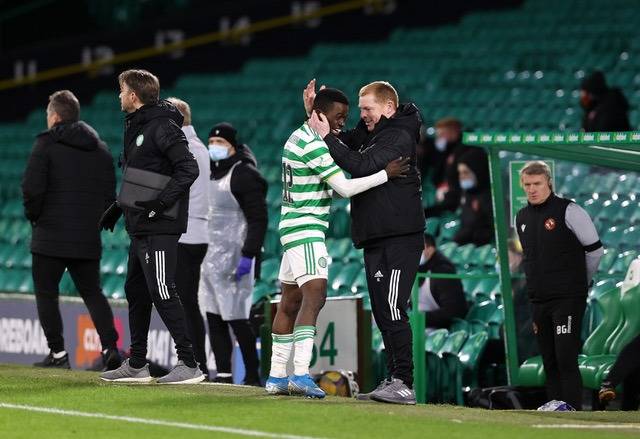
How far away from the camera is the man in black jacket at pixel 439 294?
11.5 metres

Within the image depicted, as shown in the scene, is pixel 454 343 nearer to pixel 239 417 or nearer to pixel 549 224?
pixel 549 224

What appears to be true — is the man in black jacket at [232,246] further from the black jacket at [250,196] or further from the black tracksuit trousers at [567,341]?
the black tracksuit trousers at [567,341]

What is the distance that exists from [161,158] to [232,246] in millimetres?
1888

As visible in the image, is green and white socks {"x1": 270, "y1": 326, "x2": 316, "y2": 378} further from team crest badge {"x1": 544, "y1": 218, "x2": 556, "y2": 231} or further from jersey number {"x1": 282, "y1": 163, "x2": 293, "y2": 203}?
team crest badge {"x1": 544, "y1": 218, "x2": 556, "y2": 231}

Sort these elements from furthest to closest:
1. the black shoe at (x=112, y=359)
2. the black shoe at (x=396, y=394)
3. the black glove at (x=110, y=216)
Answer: the black shoe at (x=112, y=359) < the black glove at (x=110, y=216) < the black shoe at (x=396, y=394)

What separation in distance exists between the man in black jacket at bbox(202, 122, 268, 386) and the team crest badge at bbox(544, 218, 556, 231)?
2018 mm

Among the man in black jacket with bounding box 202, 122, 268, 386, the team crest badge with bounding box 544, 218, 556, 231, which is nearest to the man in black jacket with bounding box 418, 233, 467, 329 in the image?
the man in black jacket with bounding box 202, 122, 268, 386

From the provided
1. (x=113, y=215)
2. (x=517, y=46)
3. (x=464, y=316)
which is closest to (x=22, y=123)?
(x=517, y=46)

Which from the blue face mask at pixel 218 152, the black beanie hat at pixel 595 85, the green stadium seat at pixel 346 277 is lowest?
the green stadium seat at pixel 346 277

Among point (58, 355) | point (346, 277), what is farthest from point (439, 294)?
point (58, 355)

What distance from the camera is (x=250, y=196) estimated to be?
10328 millimetres

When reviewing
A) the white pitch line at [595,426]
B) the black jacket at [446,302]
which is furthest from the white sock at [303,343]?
the black jacket at [446,302]

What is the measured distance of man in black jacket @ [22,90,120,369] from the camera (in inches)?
396

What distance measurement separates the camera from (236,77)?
69.5 feet
